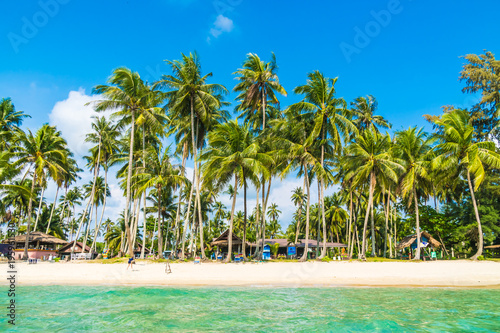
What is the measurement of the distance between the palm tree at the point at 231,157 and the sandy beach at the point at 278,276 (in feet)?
18.9

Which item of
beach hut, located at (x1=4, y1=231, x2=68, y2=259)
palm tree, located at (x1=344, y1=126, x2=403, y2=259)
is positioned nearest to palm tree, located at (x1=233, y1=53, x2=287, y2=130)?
palm tree, located at (x1=344, y1=126, x2=403, y2=259)

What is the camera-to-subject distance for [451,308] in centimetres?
994

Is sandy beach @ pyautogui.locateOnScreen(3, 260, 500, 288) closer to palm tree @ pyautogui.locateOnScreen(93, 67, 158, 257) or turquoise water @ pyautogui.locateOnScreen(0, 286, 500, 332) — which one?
turquoise water @ pyautogui.locateOnScreen(0, 286, 500, 332)

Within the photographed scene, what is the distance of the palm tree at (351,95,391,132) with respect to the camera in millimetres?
34156

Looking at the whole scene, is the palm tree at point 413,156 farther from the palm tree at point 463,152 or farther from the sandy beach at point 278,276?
the sandy beach at point 278,276

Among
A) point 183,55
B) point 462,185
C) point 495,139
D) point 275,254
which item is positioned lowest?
point 275,254

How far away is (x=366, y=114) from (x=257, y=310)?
28.9 meters

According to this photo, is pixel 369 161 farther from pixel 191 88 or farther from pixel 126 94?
pixel 126 94

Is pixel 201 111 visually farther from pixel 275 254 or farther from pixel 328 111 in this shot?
pixel 275 254

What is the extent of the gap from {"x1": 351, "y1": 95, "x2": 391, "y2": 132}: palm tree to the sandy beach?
18.6 m

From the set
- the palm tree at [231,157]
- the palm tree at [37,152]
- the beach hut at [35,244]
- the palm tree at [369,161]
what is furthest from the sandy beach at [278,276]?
the beach hut at [35,244]

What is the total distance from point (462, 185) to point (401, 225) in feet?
47.5

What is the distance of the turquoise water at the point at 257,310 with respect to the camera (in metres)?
7.99

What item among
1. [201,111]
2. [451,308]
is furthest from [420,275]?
[201,111]
